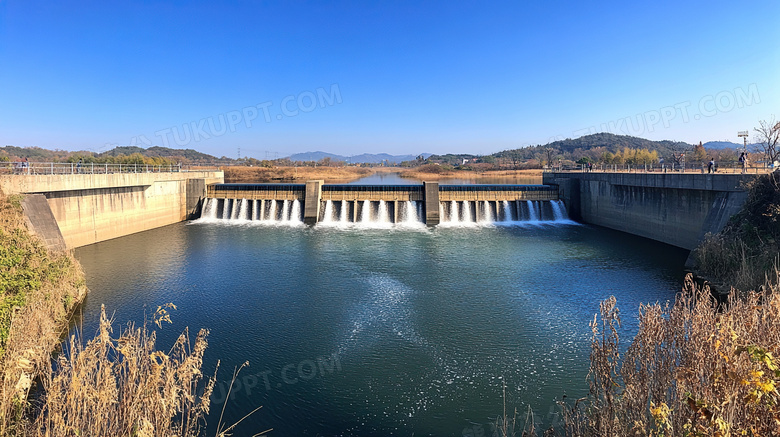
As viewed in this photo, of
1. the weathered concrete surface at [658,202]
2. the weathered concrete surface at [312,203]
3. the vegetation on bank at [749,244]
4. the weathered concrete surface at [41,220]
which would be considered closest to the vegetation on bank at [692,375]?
the vegetation on bank at [749,244]

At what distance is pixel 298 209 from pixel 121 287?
18561mm

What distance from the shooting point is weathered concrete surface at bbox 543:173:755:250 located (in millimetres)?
19875

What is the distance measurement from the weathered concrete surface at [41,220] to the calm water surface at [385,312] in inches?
72.0

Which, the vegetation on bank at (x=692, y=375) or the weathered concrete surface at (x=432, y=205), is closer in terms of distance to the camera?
the vegetation on bank at (x=692, y=375)

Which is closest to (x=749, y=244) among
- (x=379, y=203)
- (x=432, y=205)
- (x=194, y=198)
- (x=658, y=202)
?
(x=658, y=202)

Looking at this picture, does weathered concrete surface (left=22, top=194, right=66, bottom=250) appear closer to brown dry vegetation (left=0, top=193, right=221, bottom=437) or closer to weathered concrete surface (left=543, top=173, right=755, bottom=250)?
brown dry vegetation (left=0, top=193, right=221, bottom=437)

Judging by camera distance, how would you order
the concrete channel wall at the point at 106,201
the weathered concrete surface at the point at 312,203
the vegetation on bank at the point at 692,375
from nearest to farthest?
the vegetation on bank at the point at 692,375
the concrete channel wall at the point at 106,201
the weathered concrete surface at the point at 312,203

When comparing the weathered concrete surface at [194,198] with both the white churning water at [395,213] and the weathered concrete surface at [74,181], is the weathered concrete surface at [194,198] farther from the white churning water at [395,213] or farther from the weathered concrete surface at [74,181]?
the weathered concrete surface at [74,181]

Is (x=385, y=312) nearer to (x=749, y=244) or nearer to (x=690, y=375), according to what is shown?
(x=690, y=375)

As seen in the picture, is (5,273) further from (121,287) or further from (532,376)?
(532,376)

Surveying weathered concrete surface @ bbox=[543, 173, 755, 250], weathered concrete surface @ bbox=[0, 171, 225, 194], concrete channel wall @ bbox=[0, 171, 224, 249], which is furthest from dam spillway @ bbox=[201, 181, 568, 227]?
weathered concrete surface @ bbox=[0, 171, 225, 194]

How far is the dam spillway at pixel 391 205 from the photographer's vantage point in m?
34.2

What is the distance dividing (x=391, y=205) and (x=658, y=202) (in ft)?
58.3

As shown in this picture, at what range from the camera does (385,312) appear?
14.6m
